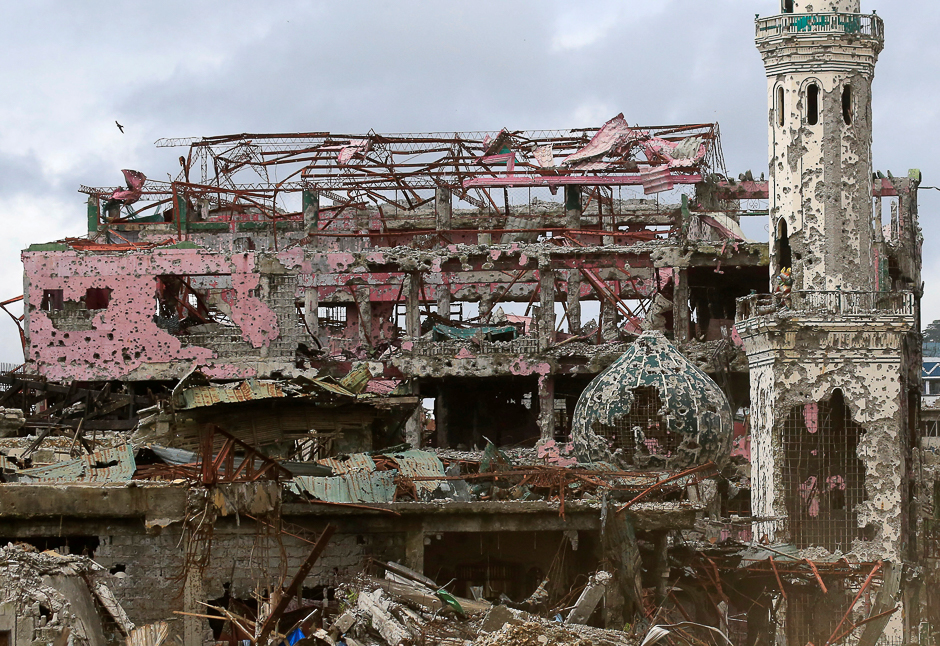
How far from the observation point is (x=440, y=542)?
21.8 m

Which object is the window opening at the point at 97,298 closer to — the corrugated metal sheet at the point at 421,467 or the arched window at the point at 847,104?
the corrugated metal sheet at the point at 421,467

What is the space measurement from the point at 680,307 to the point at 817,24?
10.7 m

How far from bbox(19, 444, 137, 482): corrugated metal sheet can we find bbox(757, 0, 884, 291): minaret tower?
1559cm

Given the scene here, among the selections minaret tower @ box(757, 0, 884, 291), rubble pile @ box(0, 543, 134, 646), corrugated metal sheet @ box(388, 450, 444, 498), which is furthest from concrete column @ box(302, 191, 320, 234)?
rubble pile @ box(0, 543, 134, 646)

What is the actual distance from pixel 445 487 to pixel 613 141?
2511 centimetres

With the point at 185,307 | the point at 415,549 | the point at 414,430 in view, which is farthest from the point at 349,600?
the point at 185,307

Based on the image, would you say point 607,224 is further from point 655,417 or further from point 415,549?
point 415,549

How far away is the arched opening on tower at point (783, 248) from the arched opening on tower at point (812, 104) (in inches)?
85.9

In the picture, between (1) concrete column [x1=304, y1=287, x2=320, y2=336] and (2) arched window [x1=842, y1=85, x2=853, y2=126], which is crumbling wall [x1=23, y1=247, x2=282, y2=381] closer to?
(1) concrete column [x1=304, y1=287, x2=320, y2=336]

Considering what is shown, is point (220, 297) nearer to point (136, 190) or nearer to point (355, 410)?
point (136, 190)

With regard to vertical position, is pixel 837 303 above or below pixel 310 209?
below

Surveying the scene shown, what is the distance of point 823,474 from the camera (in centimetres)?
3045

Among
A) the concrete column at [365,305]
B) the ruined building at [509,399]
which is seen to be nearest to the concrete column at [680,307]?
the ruined building at [509,399]

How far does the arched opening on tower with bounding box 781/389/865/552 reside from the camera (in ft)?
97.4
